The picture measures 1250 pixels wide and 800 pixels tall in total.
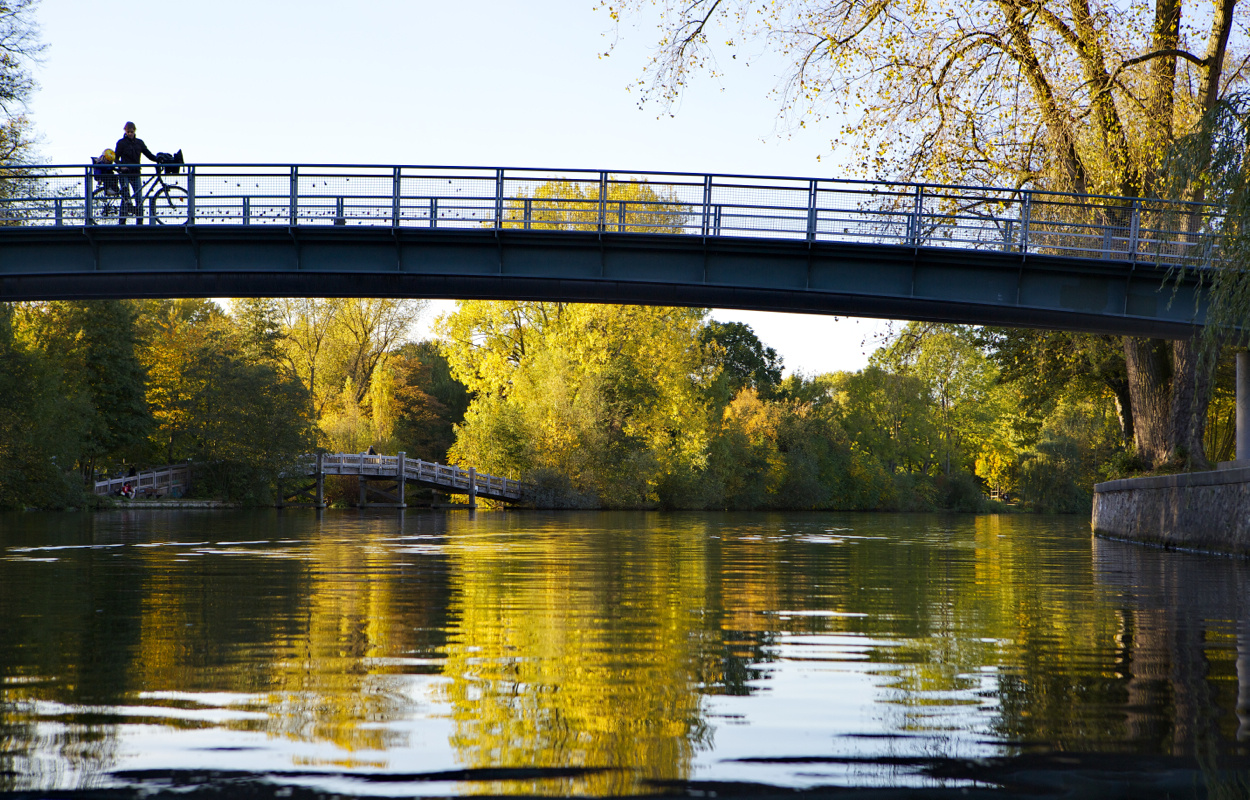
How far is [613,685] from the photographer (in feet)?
18.5

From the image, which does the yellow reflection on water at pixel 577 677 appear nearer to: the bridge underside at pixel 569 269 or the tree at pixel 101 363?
the bridge underside at pixel 569 269

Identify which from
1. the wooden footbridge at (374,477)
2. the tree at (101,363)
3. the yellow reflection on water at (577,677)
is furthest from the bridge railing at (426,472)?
the yellow reflection on water at (577,677)

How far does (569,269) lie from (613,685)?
60.9ft

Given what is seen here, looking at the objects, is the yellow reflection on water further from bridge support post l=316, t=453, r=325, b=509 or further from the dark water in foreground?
bridge support post l=316, t=453, r=325, b=509

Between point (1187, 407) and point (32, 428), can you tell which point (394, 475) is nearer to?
point (32, 428)

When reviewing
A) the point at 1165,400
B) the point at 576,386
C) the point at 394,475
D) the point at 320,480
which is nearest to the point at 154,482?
the point at 320,480

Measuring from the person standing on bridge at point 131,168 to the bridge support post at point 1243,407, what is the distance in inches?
829

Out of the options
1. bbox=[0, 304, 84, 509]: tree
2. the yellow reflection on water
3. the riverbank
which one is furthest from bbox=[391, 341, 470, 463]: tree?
the yellow reflection on water

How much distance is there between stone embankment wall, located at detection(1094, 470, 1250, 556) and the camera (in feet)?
58.7

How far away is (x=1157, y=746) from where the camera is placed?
452 cm

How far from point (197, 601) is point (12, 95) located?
1007 inches

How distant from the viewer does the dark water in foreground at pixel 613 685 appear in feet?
13.1

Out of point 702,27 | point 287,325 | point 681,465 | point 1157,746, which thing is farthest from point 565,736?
point 287,325


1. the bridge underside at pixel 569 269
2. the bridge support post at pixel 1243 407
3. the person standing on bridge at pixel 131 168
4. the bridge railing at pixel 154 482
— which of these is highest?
the person standing on bridge at pixel 131 168
